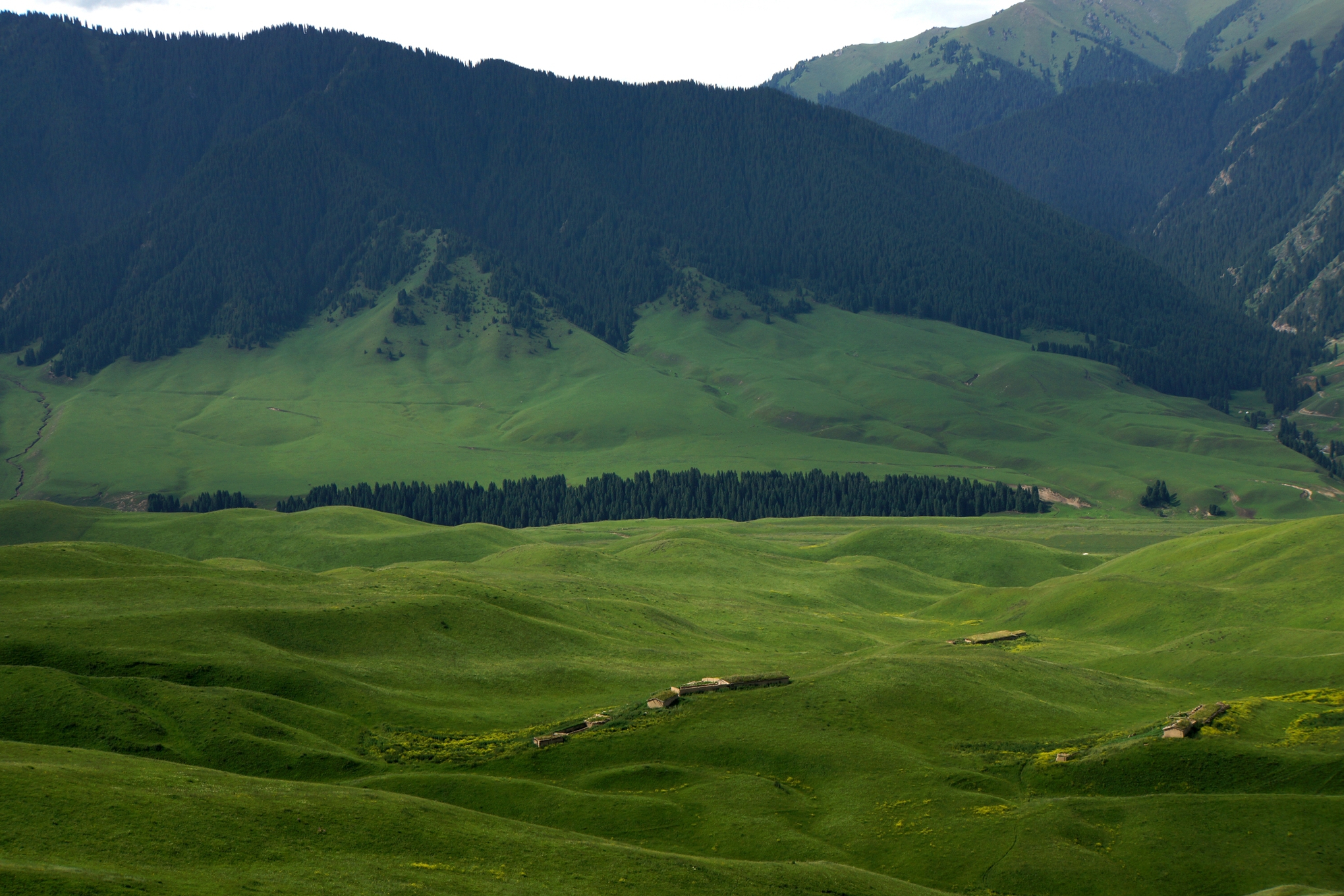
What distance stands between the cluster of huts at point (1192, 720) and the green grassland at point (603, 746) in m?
0.99

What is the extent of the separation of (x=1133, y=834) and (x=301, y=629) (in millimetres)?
62521

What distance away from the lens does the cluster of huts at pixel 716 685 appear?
8319 cm

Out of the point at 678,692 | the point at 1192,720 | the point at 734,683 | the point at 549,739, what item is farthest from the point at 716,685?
the point at 1192,720

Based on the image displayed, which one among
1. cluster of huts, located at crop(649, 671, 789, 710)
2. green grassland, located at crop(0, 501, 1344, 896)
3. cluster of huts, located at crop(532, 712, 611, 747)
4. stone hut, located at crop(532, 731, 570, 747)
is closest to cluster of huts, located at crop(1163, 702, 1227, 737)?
green grassland, located at crop(0, 501, 1344, 896)

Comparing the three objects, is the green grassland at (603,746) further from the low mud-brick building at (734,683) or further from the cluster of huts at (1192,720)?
the low mud-brick building at (734,683)

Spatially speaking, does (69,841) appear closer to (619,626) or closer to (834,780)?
(834,780)

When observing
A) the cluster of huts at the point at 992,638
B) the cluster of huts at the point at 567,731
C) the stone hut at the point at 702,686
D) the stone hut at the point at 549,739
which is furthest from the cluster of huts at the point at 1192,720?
the stone hut at the point at 549,739

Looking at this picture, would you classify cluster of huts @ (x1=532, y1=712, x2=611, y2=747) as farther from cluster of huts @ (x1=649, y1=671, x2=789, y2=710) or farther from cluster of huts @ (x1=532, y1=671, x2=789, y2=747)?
cluster of huts @ (x1=649, y1=671, x2=789, y2=710)

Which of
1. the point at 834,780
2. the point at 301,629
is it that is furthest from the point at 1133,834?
the point at 301,629

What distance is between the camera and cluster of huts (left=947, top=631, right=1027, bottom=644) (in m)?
117

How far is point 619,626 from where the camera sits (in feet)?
388

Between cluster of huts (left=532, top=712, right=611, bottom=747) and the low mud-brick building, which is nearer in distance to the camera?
cluster of huts (left=532, top=712, right=611, bottom=747)

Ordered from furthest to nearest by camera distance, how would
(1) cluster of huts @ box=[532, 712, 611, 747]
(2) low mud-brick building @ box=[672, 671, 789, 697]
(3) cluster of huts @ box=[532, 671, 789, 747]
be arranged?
(2) low mud-brick building @ box=[672, 671, 789, 697] → (3) cluster of huts @ box=[532, 671, 789, 747] → (1) cluster of huts @ box=[532, 712, 611, 747]

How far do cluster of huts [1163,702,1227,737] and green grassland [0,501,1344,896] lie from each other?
99cm
